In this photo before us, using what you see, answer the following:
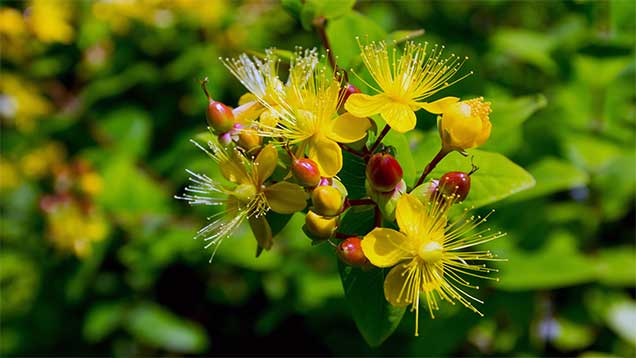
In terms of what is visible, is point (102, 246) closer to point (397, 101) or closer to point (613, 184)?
point (397, 101)

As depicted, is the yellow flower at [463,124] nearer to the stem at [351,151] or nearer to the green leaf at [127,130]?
the stem at [351,151]

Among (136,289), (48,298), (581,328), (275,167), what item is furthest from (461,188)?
(48,298)

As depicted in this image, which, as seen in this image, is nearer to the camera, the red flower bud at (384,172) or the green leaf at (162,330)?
the red flower bud at (384,172)

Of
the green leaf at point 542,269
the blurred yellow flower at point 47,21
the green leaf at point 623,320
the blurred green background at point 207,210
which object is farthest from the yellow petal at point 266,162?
the blurred yellow flower at point 47,21

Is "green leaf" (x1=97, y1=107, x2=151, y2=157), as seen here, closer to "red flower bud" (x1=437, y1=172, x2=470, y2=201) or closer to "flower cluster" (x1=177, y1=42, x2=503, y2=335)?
"flower cluster" (x1=177, y1=42, x2=503, y2=335)

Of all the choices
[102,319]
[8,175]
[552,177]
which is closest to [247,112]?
[552,177]

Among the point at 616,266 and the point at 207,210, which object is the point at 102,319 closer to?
the point at 207,210

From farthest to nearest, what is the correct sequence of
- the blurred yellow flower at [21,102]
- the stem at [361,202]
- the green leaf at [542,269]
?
the blurred yellow flower at [21,102], the green leaf at [542,269], the stem at [361,202]
